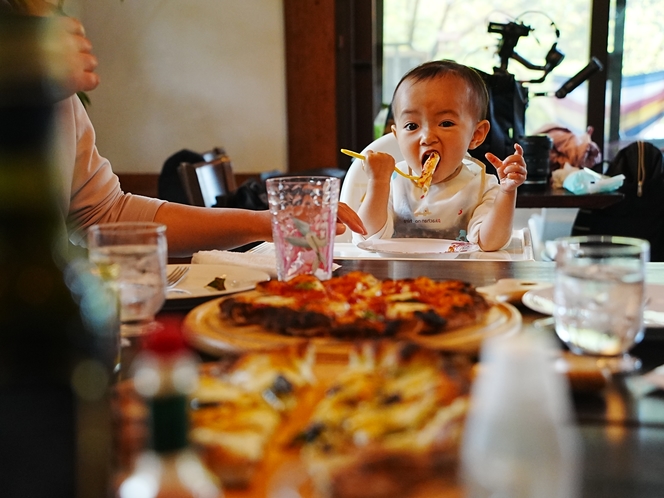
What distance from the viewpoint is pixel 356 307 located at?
0.78 metres

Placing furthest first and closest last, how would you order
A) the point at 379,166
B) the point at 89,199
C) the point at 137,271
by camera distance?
the point at 379,166 < the point at 89,199 < the point at 137,271

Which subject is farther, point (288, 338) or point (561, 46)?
point (561, 46)

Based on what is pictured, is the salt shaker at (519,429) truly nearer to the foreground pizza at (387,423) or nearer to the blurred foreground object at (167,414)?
the foreground pizza at (387,423)

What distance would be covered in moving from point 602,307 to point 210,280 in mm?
565

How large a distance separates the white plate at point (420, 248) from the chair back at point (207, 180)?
85cm

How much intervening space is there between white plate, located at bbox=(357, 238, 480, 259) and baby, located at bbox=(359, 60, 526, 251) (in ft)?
1.48

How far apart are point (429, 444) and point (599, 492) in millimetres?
114

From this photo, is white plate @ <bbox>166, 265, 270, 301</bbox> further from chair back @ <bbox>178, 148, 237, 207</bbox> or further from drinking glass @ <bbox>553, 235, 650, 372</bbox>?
chair back @ <bbox>178, 148, 237, 207</bbox>

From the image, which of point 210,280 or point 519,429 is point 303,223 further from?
point 519,429

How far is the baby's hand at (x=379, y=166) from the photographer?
1.86m

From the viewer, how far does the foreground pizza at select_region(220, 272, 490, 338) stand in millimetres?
679

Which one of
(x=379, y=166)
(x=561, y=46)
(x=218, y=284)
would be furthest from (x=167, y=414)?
(x=561, y=46)

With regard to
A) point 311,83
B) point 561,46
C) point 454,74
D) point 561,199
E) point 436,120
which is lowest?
point 561,199

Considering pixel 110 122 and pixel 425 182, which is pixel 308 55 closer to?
pixel 110 122
